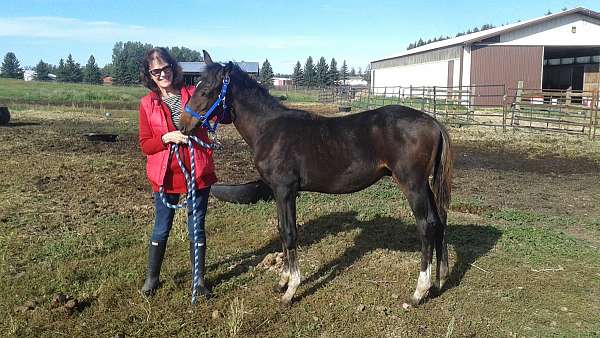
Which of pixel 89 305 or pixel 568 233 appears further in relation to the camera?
pixel 568 233

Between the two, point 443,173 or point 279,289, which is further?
point 279,289

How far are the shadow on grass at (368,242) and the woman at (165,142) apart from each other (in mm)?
753

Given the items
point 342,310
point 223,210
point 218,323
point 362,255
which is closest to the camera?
point 218,323

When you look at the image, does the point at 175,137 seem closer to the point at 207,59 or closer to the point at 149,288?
the point at 207,59

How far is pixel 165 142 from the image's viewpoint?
3.86m

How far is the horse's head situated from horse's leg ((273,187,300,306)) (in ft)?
2.93

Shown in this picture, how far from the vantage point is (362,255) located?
523 centimetres

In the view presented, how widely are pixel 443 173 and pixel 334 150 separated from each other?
0.95 m

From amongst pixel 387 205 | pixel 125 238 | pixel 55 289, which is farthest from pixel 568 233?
pixel 55 289

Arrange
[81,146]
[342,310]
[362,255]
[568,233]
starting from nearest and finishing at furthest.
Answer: [342,310]
[362,255]
[568,233]
[81,146]

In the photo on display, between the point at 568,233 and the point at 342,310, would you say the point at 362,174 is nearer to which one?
the point at 342,310

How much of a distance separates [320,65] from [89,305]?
307 ft

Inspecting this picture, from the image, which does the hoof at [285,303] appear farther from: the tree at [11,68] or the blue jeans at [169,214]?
the tree at [11,68]

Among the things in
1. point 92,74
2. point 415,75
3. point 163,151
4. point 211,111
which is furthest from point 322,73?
point 163,151
